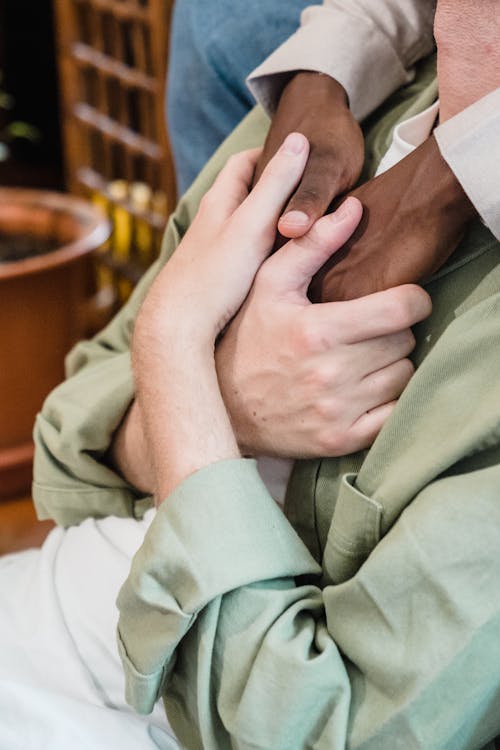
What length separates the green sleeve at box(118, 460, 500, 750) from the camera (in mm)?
720

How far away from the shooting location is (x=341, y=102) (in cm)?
104

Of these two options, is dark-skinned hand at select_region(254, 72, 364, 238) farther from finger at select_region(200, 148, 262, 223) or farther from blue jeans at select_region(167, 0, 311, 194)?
blue jeans at select_region(167, 0, 311, 194)

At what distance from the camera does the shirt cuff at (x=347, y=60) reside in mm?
1068

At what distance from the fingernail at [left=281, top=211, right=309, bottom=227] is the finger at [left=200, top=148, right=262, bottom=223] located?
14cm

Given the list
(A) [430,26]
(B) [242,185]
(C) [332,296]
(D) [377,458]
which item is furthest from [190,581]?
(A) [430,26]

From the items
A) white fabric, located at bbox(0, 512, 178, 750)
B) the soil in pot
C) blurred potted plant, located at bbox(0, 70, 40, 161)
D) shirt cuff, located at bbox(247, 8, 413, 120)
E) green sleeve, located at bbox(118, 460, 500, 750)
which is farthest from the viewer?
blurred potted plant, located at bbox(0, 70, 40, 161)

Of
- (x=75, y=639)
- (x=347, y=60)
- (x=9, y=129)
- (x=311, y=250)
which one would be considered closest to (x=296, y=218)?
(x=311, y=250)

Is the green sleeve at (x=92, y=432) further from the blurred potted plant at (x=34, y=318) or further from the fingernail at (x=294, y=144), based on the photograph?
the blurred potted plant at (x=34, y=318)

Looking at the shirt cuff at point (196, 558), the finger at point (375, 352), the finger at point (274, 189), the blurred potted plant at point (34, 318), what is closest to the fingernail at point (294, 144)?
the finger at point (274, 189)

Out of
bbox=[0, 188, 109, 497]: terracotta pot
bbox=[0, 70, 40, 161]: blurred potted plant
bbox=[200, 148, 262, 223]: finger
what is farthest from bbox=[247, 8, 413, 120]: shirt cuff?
bbox=[0, 70, 40, 161]: blurred potted plant

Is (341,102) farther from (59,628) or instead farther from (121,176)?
(121,176)

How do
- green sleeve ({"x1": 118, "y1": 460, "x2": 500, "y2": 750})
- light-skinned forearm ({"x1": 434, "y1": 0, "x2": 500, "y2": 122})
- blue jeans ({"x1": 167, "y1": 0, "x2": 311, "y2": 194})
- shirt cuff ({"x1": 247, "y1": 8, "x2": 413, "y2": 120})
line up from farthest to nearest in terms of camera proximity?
blue jeans ({"x1": 167, "y1": 0, "x2": 311, "y2": 194}) → shirt cuff ({"x1": 247, "y1": 8, "x2": 413, "y2": 120}) → light-skinned forearm ({"x1": 434, "y1": 0, "x2": 500, "y2": 122}) → green sleeve ({"x1": 118, "y1": 460, "x2": 500, "y2": 750})

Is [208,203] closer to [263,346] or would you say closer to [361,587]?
[263,346]

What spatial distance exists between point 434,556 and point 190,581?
0.69 ft
